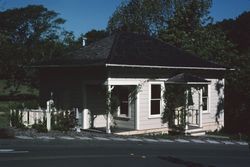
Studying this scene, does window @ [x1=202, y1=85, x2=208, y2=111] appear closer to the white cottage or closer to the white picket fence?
the white cottage

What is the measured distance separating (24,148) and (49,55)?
2719 centimetres

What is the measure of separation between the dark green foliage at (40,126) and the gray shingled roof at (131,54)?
3345 millimetres

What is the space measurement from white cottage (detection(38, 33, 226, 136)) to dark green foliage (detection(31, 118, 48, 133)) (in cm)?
212

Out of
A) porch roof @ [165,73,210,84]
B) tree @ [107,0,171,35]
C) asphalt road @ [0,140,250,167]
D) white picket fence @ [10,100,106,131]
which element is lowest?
asphalt road @ [0,140,250,167]

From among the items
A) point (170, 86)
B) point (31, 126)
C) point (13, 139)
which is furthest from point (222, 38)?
point (13, 139)

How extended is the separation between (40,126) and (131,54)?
→ 598 cm

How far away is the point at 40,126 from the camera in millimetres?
20984

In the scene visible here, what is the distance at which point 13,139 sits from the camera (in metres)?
17.6

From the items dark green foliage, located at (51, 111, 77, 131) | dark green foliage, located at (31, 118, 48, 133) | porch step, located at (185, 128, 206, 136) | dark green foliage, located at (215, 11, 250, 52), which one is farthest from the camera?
dark green foliage, located at (215, 11, 250, 52)

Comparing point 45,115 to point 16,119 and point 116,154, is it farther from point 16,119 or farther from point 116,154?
point 116,154

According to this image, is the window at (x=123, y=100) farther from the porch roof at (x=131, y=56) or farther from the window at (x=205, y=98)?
the window at (x=205, y=98)

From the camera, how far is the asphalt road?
12.5 m

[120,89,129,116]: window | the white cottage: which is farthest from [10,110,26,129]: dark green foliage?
[120,89,129,116]: window

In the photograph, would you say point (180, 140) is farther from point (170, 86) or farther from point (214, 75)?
point (214, 75)
